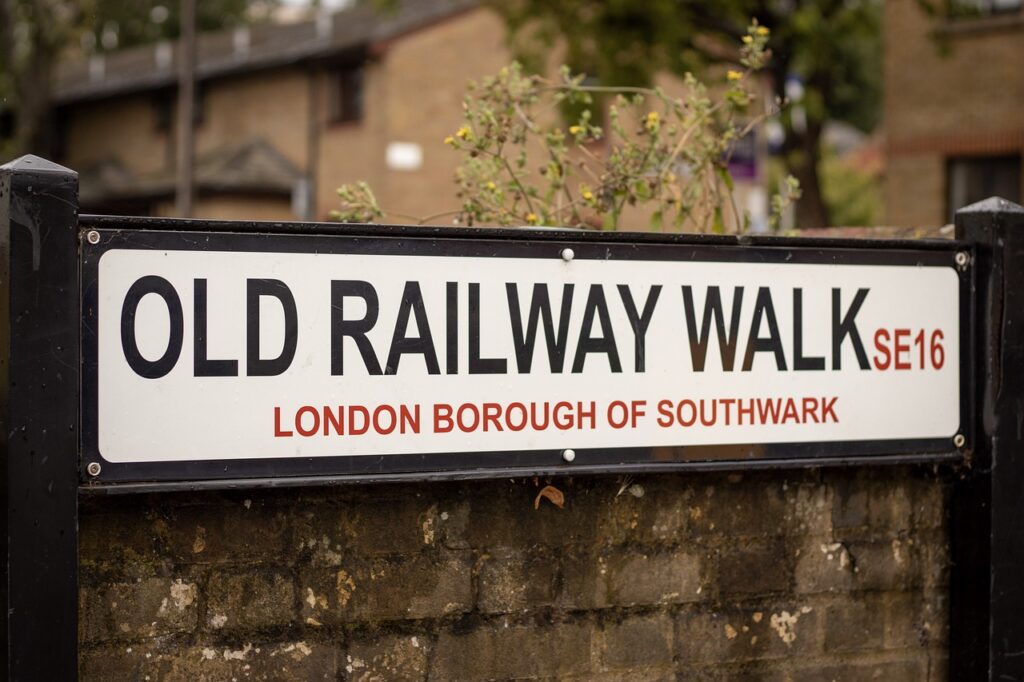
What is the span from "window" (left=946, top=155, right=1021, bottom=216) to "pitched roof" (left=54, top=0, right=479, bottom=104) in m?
8.85

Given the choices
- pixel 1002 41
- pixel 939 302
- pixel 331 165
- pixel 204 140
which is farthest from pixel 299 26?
pixel 939 302

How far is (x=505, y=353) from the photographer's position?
12.1 feet

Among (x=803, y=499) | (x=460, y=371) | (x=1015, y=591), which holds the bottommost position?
(x=1015, y=591)

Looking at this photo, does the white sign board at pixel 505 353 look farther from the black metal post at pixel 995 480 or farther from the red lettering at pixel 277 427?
the black metal post at pixel 995 480

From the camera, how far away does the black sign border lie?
11.0ft

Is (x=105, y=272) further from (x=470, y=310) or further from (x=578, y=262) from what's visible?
(x=578, y=262)

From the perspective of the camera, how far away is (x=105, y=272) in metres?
3.34

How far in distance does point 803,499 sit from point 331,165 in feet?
83.9

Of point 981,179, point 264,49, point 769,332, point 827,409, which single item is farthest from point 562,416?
→ point 264,49

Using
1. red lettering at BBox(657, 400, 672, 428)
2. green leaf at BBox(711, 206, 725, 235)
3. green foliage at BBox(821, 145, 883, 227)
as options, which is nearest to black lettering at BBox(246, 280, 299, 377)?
red lettering at BBox(657, 400, 672, 428)

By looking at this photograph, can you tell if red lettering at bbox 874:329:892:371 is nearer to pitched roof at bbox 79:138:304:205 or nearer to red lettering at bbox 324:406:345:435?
red lettering at bbox 324:406:345:435

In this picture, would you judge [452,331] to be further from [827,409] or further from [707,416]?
[827,409]

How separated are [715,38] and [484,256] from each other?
16670mm

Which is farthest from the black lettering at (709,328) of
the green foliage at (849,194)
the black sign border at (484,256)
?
the green foliage at (849,194)
